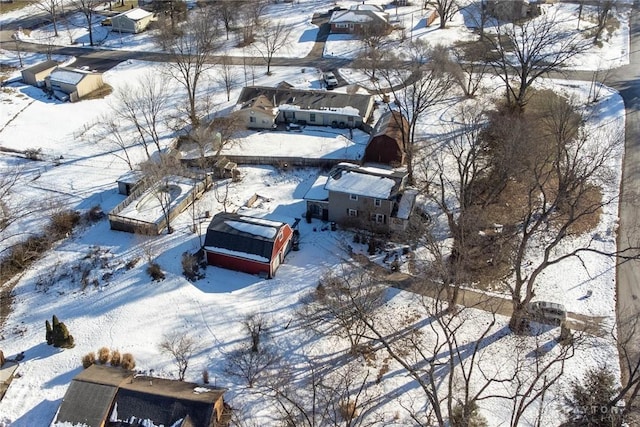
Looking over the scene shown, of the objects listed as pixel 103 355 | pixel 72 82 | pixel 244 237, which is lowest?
pixel 103 355

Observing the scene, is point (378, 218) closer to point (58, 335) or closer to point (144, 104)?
point (58, 335)

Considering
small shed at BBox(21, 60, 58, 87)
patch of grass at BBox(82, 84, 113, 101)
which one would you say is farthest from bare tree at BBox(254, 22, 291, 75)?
small shed at BBox(21, 60, 58, 87)

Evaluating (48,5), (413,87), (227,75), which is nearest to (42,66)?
(227,75)

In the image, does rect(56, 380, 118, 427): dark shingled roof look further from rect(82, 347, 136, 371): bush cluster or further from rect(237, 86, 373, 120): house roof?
rect(237, 86, 373, 120): house roof

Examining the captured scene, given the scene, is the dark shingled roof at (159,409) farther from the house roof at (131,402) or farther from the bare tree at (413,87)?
the bare tree at (413,87)

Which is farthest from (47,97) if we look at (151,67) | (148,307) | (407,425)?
(407,425)

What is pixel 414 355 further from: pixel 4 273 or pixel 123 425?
pixel 4 273

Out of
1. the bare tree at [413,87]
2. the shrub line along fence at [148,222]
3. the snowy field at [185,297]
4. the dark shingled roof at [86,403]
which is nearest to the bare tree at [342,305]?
the snowy field at [185,297]
